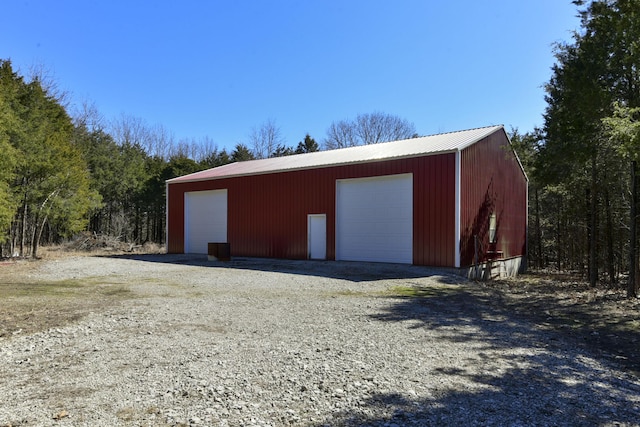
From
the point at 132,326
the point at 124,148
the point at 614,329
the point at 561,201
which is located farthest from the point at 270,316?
the point at 124,148

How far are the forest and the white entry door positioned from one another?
24.3 ft

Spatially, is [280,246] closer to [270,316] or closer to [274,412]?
[270,316]

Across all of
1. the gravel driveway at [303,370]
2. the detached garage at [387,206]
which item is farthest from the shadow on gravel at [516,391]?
the detached garage at [387,206]

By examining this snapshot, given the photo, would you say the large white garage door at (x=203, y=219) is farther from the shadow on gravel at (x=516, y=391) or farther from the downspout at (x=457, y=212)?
the shadow on gravel at (x=516, y=391)

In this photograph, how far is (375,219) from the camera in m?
15.4

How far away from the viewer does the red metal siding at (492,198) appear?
46.6 ft

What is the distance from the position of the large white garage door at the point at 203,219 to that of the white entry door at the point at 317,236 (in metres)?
5.02

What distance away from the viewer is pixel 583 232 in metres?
17.8

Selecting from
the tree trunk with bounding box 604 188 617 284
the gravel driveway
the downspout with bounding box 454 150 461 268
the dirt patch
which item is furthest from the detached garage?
the dirt patch

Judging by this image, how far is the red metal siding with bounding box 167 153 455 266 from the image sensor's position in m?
13.9

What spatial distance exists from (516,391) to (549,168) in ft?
36.4

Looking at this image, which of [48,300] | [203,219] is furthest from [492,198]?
[48,300]

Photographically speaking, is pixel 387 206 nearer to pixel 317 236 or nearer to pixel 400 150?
pixel 400 150

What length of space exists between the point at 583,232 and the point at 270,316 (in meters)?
16.1
